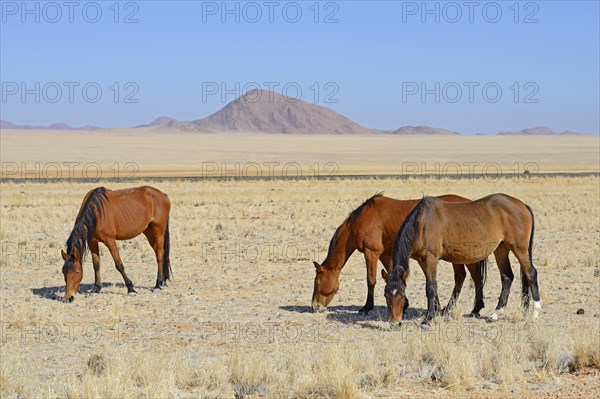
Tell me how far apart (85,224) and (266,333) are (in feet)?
14.5

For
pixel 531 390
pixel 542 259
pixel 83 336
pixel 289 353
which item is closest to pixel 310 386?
pixel 289 353

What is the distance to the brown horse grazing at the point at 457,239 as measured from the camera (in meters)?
10.5

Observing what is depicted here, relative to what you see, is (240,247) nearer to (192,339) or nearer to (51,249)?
(51,249)

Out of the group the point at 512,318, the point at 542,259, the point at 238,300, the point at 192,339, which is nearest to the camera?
the point at 192,339

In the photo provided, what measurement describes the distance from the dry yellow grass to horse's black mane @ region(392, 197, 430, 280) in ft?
2.70

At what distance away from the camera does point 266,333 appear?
33.7ft

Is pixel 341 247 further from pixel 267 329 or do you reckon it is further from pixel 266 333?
pixel 266 333

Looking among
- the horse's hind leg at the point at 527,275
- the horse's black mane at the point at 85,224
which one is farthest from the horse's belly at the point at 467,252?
the horse's black mane at the point at 85,224

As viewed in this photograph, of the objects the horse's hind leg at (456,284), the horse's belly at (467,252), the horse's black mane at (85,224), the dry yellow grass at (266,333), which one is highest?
the horse's black mane at (85,224)

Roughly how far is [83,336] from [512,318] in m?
5.72

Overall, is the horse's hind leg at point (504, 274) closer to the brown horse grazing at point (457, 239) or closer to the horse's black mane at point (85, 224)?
the brown horse grazing at point (457, 239)

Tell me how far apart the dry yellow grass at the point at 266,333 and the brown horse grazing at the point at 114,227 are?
429mm

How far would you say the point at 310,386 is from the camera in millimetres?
7523

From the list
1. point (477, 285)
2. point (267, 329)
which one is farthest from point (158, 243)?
point (477, 285)
